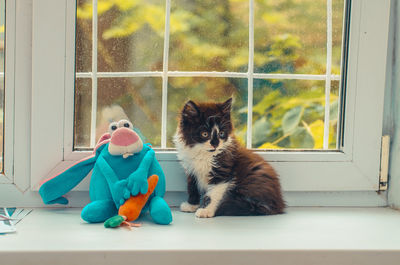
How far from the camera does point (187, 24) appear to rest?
4.48ft

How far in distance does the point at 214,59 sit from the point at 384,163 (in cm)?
65

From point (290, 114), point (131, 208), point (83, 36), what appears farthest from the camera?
point (290, 114)

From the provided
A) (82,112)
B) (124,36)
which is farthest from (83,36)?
(82,112)

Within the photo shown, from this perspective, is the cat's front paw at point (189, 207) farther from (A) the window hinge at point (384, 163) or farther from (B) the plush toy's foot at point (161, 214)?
(A) the window hinge at point (384, 163)

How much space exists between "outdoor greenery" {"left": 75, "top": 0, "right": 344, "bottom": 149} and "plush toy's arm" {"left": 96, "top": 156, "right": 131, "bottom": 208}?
0.83 feet

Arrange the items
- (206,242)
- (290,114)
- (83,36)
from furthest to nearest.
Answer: (290,114)
(83,36)
(206,242)

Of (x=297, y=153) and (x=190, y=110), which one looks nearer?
(x=190, y=110)

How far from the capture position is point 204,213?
47.6 inches

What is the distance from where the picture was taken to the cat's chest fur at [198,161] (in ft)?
4.17

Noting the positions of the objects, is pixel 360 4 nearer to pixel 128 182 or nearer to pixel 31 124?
pixel 128 182

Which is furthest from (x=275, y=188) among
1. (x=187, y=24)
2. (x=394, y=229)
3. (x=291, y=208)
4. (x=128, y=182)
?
(x=187, y=24)

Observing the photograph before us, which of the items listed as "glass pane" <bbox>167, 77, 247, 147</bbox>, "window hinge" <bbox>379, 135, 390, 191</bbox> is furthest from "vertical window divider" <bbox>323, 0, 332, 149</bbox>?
"glass pane" <bbox>167, 77, 247, 147</bbox>

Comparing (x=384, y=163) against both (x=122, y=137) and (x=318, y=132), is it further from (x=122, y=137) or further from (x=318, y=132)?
(x=122, y=137)

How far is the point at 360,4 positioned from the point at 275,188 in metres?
0.64
